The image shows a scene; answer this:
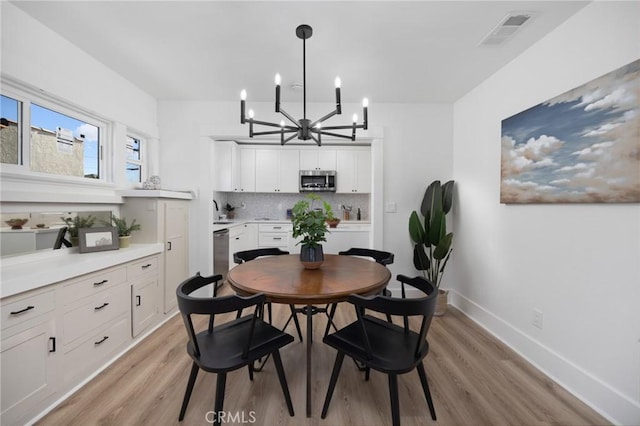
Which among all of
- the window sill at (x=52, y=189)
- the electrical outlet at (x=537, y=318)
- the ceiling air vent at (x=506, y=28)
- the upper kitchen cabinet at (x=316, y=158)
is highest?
the ceiling air vent at (x=506, y=28)

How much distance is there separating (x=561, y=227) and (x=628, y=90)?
91 cm

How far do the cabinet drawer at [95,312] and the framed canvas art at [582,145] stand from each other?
11.5ft

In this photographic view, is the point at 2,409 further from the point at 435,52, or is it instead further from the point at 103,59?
the point at 435,52

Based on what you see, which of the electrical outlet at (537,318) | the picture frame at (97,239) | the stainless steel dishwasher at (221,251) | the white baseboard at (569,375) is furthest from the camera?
the stainless steel dishwasher at (221,251)

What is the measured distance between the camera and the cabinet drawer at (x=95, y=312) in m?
1.74

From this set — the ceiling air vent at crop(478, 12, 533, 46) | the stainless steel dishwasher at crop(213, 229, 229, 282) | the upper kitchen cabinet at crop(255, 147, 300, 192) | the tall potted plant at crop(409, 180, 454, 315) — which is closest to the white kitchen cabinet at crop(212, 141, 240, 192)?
the upper kitchen cabinet at crop(255, 147, 300, 192)

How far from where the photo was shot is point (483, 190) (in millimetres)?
2781

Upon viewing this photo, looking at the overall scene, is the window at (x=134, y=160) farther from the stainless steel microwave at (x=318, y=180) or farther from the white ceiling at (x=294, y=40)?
the stainless steel microwave at (x=318, y=180)

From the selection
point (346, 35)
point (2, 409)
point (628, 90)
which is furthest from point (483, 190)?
point (2, 409)

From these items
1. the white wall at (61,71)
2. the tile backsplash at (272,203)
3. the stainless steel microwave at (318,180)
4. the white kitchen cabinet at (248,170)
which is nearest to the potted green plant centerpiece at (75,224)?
the white wall at (61,71)

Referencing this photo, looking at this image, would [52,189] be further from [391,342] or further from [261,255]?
[391,342]

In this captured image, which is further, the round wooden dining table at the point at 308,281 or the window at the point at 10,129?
the window at the point at 10,129

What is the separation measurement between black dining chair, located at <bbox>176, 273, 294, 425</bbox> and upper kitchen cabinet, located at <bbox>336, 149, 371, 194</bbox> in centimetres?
375

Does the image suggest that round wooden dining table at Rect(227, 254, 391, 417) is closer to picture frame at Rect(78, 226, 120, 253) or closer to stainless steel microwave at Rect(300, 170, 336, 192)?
picture frame at Rect(78, 226, 120, 253)
